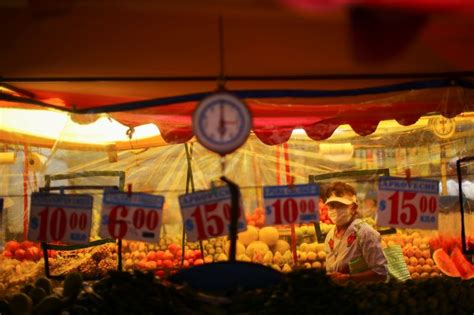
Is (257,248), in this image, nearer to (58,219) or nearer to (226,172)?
(226,172)

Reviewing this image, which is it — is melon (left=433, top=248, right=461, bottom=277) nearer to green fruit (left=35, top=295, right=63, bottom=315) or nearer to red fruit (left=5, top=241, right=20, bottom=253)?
green fruit (left=35, top=295, right=63, bottom=315)

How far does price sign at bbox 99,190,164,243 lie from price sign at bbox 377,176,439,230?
1.25m

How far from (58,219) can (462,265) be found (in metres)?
2.98

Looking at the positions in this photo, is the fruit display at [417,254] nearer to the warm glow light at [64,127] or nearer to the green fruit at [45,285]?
the warm glow light at [64,127]

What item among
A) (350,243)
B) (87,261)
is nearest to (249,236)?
(350,243)

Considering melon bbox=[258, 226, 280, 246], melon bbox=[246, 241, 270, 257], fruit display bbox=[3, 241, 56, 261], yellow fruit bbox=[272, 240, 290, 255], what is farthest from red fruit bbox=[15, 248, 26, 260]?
yellow fruit bbox=[272, 240, 290, 255]

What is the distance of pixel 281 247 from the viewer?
5211 mm

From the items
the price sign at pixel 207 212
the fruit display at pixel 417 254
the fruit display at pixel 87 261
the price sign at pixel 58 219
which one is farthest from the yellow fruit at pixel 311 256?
the price sign at pixel 58 219

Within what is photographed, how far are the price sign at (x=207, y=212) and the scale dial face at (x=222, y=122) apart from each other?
0.40 m

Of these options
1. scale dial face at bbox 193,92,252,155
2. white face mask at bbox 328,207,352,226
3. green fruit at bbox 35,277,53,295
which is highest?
scale dial face at bbox 193,92,252,155

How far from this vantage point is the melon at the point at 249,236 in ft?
17.1

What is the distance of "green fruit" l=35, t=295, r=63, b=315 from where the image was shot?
285 centimetres

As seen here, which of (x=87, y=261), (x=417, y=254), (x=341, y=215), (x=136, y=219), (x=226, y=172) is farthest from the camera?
(x=417, y=254)

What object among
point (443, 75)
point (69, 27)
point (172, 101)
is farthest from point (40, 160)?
point (443, 75)
